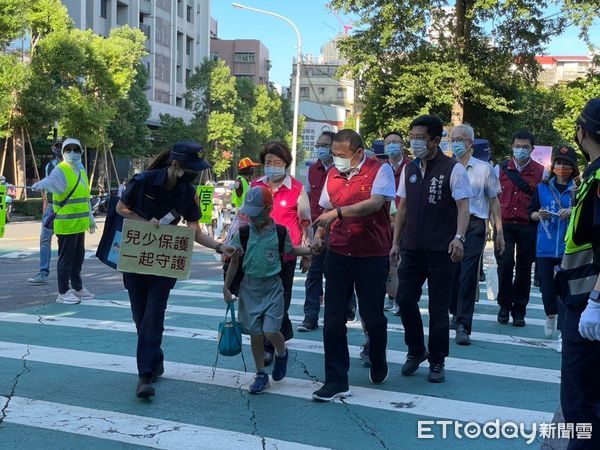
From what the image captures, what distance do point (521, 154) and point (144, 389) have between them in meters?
5.19

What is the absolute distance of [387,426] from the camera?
510cm

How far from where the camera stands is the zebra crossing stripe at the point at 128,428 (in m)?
4.70

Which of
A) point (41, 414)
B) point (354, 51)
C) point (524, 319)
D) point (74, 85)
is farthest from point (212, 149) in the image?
point (41, 414)

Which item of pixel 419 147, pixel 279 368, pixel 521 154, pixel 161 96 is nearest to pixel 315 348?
pixel 279 368

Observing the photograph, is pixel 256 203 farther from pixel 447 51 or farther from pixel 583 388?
pixel 447 51

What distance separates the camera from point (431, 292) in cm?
623

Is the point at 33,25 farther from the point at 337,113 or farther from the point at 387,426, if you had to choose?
the point at 337,113

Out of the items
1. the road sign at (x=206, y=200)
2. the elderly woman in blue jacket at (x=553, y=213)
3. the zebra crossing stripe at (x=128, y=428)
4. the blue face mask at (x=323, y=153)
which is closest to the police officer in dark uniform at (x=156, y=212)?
the zebra crossing stripe at (x=128, y=428)

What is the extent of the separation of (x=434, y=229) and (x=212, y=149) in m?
46.4

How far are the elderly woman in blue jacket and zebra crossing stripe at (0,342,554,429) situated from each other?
2.48m

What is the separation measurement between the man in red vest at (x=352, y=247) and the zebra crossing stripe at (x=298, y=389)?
33 centimetres

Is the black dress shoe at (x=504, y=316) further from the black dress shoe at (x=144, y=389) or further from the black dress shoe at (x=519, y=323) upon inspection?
the black dress shoe at (x=144, y=389)

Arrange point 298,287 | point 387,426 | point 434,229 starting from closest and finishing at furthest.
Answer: point 387,426
point 434,229
point 298,287

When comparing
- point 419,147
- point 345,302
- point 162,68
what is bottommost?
point 345,302
